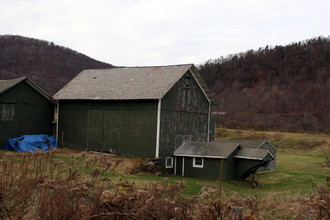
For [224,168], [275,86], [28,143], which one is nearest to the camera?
[224,168]

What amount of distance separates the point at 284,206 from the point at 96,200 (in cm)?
626

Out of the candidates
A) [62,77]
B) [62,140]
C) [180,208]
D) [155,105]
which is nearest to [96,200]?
[180,208]

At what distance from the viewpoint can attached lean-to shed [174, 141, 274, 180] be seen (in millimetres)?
22328

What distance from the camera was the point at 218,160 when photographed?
2255 centimetres

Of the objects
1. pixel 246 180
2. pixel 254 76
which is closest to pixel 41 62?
pixel 254 76

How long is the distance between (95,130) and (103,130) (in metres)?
0.78

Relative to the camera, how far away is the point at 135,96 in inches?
920

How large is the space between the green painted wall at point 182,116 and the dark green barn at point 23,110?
978 cm

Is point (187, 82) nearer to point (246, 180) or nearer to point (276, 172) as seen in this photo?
point (246, 180)

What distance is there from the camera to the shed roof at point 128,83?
2372cm

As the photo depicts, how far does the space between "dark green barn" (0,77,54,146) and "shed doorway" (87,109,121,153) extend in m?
3.86

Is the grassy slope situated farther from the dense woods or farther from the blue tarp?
the dense woods

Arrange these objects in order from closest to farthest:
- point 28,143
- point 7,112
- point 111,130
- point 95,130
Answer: point 28,143 < point 7,112 < point 111,130 < point 95,130

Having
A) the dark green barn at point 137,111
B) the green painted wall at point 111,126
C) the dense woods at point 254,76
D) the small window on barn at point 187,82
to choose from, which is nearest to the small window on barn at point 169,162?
the dark green barn at point 137,111
